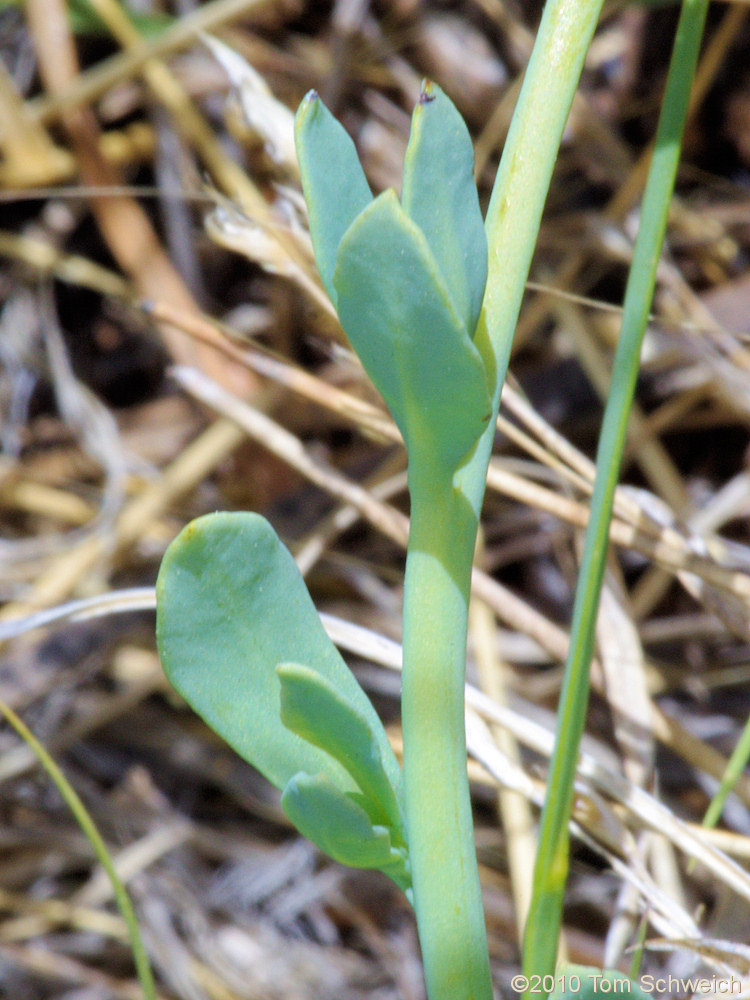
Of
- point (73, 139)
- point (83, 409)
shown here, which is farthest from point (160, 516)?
point (73, 139)

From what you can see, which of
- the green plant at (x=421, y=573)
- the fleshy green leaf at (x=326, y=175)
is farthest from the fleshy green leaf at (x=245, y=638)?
the fleshy green leaf at (x=326, y=175)

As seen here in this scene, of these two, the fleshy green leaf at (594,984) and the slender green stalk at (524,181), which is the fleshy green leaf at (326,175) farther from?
the fleshy green leaf at (594,984)

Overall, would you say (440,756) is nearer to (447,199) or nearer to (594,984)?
(594,984)

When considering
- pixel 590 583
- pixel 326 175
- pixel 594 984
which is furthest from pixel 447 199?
pixel 594 984

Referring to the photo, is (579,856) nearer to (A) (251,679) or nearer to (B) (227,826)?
(B) (227,826)

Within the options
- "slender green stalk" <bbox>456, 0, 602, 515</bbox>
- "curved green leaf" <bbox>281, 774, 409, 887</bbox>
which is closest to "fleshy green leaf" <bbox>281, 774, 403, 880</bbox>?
"curved green leaf" <bbox>281, 774, 409, 887</bbox>

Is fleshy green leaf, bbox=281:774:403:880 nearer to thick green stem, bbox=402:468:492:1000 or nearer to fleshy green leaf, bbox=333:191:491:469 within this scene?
thick green stem, bbox=402:468:492:1000
